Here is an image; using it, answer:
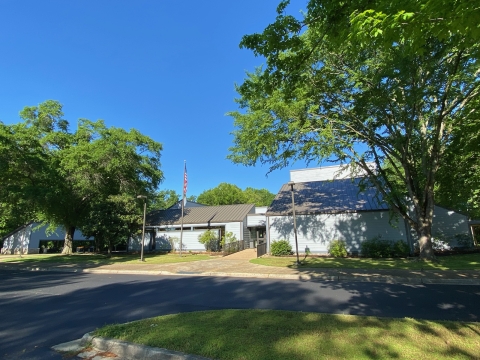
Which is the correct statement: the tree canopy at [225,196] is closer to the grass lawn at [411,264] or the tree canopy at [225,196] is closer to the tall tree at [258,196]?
the tall tree at [258,196]

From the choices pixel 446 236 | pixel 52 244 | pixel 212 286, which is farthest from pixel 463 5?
pixel 52 244

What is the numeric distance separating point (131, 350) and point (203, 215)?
25.9m

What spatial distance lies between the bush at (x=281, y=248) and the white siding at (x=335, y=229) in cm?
72

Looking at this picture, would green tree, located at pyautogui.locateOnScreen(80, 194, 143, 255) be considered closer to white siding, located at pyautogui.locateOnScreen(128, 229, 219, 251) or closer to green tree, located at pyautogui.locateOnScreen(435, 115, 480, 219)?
white siding, located at pyautogui.locateOnScreen(128, 229, 219, 251)

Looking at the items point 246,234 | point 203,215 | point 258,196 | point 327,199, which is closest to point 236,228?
point 246,234

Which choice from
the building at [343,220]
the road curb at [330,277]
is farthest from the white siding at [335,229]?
the road curb at [330,277]

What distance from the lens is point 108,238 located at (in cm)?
2373

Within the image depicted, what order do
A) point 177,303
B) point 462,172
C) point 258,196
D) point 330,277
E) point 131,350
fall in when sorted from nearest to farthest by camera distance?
point 131,350 → point 177,303 → point 330,277 → point 462,172 → point 258,196

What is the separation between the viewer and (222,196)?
205ft

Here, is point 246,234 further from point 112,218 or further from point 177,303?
point 177,303

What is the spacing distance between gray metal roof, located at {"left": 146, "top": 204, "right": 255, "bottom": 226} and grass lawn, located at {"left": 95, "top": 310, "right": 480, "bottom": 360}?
72.9 ft

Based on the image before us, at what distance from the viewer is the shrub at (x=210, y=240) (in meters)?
25.8

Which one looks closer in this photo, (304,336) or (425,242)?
(304,336)

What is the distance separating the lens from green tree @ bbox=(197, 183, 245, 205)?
6181 centimetres
